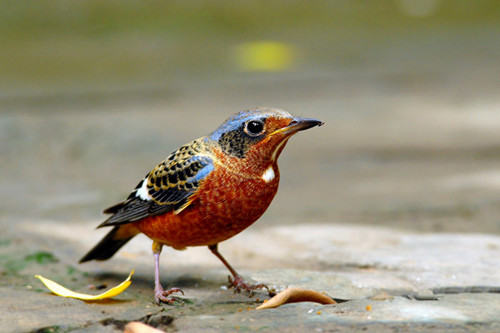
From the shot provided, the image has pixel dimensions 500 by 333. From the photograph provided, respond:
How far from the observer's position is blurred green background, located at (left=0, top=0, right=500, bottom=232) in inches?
273

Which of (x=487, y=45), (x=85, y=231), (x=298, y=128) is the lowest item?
(x=85, y=231)

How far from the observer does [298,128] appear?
3.53 metres

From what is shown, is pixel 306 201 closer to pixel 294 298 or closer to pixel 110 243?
pixel 110 243

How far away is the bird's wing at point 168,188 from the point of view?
3723 millimetres

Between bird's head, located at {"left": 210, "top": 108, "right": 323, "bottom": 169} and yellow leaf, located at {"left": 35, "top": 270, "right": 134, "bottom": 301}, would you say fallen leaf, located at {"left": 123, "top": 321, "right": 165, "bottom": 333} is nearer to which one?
yellow leaf, located at {"left": 35, "top": 270, "right": 134, "bottom": 301}

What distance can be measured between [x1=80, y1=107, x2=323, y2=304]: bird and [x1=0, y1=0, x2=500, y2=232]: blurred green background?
8.17 ft

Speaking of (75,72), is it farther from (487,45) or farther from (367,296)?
(367,296)

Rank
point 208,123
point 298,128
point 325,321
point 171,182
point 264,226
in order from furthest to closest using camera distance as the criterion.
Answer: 1. point 208,123
2. point 264,226
3. point 171,182
4. point 298,128
5. point 325,321

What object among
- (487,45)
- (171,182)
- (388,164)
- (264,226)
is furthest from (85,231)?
(487,45)

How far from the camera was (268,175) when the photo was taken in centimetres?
365

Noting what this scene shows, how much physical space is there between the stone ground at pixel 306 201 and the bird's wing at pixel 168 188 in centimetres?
43

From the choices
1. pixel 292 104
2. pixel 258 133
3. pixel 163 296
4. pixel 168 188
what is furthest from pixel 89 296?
pixel 292 104

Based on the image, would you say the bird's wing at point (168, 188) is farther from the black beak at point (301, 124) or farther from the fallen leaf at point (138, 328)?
the fallen leaf at point (138, 328)

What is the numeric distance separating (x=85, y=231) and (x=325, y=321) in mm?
3066
